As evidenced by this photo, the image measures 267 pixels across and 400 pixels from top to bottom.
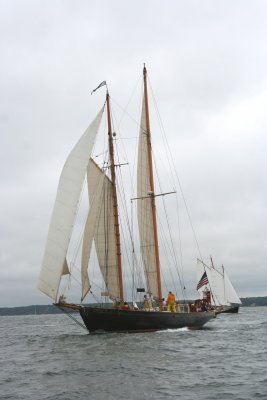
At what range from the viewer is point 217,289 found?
306 feet

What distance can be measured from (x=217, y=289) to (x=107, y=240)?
5775 cm

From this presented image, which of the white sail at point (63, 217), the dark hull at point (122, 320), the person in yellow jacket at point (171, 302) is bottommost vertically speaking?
the dark hull at point (122, 320)

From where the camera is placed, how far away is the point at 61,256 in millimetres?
33281

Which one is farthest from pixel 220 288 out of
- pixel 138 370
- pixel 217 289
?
pixel 138 370

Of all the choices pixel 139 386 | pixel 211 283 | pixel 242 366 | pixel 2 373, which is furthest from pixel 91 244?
pixel 211 283

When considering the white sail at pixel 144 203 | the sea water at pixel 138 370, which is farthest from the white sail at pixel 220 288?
the sea water at pixel 138 370

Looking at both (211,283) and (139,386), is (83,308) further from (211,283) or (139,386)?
(211,283)

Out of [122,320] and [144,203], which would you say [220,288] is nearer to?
[144,203]

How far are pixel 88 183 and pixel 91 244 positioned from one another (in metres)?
6.06

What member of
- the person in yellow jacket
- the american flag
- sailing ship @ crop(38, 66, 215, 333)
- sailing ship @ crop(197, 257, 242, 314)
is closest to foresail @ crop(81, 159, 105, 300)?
sailing ship @ crop(38, 66, 215, 333)

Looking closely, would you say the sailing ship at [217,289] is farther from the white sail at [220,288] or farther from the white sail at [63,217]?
the white sail at [63,217]

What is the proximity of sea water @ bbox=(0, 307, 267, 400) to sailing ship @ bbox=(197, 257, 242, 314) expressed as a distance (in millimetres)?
47431

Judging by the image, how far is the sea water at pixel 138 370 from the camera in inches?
726

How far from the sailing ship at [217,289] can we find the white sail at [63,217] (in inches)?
1845
